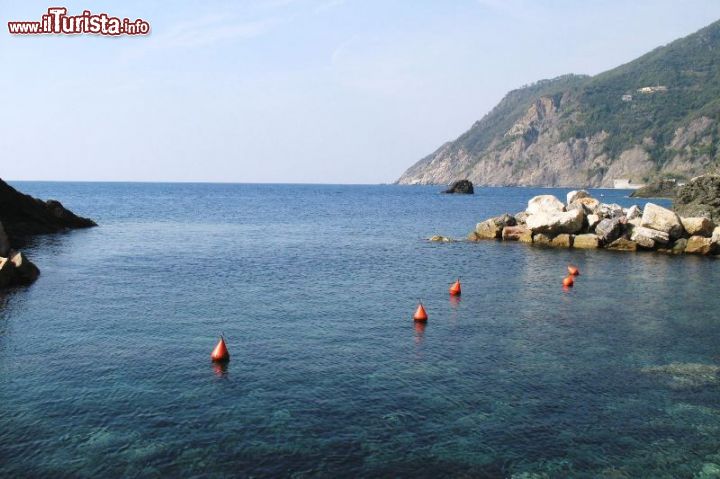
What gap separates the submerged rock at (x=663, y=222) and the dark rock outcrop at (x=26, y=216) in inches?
2523

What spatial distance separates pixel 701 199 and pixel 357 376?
215ft

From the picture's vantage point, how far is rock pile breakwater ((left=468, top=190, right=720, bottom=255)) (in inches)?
2265

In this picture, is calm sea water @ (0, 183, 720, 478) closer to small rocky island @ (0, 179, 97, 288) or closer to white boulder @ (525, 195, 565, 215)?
small rocky island @ (0, 179, 97, 288)

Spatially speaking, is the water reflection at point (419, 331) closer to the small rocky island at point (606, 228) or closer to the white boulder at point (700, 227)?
the small rocky island at point (606, 228)

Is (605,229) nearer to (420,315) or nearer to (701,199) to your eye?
(701,199)

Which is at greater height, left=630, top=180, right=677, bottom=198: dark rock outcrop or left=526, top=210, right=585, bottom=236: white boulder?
left=630, top=180, right=677, bottom=198: dark rock outcrop

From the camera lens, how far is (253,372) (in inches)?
891

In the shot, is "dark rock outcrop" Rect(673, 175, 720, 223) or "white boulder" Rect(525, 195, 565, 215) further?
"dark rock outcrop" Rect(673, 175, 720, 223)

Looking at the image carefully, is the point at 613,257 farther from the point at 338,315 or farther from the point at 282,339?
the point at 282,339

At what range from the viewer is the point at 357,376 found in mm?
22359

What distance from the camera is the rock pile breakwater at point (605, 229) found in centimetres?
5753

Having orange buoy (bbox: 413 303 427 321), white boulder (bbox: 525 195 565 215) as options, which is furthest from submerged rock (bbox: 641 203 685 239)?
orange buoy (bbox: 413 303 427 321)

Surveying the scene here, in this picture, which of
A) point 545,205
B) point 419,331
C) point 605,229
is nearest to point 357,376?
point 419,331

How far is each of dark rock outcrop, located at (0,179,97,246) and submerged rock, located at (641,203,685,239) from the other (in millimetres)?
64080
